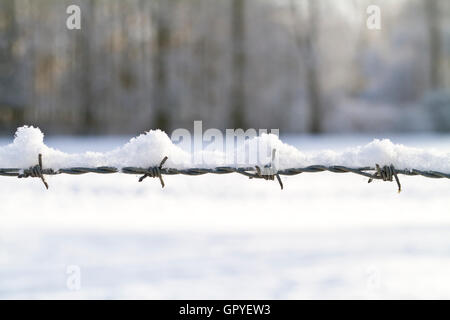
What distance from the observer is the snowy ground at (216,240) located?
1695 millimetres

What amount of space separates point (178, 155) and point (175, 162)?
0.05 feet

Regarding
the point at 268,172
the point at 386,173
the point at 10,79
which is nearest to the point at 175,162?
the point at 268,172

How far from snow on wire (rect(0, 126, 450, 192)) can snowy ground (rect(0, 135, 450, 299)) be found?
3.0 inches

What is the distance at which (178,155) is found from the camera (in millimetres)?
1128

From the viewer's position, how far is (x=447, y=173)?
116cm

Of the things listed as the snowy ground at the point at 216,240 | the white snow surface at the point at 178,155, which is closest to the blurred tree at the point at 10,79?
the snowy ground at the point at 216,240

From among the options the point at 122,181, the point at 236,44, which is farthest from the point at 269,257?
the point at 236,44

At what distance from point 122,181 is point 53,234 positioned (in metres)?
2.54

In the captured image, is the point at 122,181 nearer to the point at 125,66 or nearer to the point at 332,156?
the point at 332,156

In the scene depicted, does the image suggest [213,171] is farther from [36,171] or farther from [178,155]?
[36,171]

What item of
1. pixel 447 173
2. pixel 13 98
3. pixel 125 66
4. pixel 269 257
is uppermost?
pixel 125 66

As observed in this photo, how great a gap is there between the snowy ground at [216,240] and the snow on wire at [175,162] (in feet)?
0.25

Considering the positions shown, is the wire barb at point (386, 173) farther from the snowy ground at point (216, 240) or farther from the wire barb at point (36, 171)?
the wire barb at point (36, 171)

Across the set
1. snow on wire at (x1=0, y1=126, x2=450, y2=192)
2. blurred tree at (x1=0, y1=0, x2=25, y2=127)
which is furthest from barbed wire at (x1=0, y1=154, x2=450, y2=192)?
blurred tree at (x1=0, y1=0, x2=25, y2=127)
